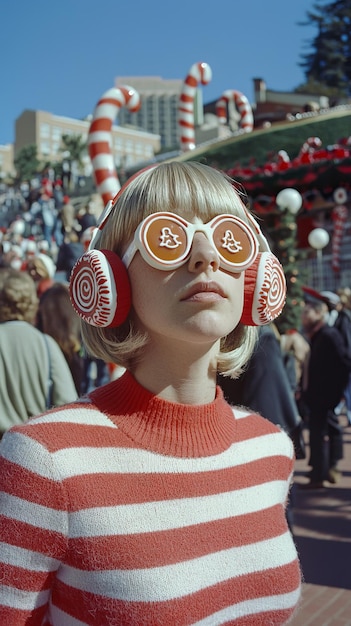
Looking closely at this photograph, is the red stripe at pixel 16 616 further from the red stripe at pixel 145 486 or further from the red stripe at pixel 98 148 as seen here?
the red stripe at pixel 98 148

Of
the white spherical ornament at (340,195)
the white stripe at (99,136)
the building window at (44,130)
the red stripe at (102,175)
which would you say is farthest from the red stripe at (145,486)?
the building window at (44,130)

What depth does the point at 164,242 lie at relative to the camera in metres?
1.37

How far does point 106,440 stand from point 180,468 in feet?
0.51

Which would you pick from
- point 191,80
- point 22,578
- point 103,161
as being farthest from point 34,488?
point 191,80

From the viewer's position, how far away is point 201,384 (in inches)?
60.3

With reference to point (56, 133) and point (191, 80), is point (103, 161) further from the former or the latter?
point (56, 133)

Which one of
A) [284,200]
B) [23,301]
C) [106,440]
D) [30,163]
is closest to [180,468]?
[106,440]

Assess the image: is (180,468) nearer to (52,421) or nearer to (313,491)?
(52,421)

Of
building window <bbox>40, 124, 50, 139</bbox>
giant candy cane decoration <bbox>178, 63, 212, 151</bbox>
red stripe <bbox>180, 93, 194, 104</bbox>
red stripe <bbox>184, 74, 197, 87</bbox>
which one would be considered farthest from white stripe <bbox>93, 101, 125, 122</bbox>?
building window <bbox>40, 124, 50, 139</bbox>

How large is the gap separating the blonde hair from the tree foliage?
55980 millimetres

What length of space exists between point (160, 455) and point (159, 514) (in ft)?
0.37

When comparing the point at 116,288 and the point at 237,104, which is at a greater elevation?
the point at 237,104

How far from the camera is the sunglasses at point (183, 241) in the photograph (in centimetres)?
137

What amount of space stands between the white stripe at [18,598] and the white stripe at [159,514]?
0.47 feet
